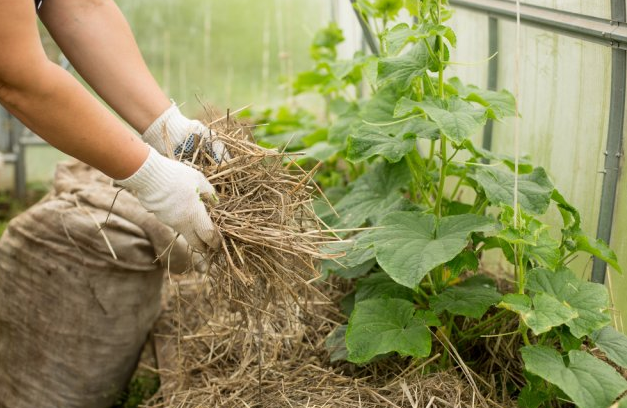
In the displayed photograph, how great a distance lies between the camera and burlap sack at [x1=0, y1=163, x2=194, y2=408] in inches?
90.7

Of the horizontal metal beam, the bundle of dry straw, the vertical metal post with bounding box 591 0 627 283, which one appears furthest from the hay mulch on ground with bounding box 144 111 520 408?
the horizontal metal beam

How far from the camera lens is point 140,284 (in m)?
2.40

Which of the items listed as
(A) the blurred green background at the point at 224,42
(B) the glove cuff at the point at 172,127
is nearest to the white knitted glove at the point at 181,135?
(B) the glove cuff at the point at 172,127

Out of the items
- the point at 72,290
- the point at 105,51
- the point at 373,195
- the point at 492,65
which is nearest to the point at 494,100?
the point at 373,195

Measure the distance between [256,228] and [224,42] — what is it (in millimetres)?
4587

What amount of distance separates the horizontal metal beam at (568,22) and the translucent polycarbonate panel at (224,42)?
335cm

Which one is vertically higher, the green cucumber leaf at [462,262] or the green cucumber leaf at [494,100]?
the green cucumber leaf at [494,100]

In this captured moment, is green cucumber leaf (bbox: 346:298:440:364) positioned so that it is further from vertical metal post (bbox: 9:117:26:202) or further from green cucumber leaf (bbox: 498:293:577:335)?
vertical metal post (bbox: 9:117:26:202)

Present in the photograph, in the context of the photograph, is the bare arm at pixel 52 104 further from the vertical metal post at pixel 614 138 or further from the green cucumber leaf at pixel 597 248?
the vertical metal post at pixel 614 138

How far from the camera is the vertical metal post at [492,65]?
2.51m

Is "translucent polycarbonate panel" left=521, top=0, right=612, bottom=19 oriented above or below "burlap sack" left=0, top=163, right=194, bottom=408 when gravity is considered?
above

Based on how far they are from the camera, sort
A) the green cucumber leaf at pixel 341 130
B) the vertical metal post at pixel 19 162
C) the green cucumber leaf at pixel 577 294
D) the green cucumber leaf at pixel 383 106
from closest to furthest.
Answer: the green cucumber leaf at pixel 577 294
the green cucumber leaf at pixel 383 106
the green cucumber leaf at pixel 341 130
the vertical metal post at pixel 19 162

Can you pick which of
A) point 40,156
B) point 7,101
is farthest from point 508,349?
point 40,156

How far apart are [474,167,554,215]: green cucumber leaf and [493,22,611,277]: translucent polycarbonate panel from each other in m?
0.22
